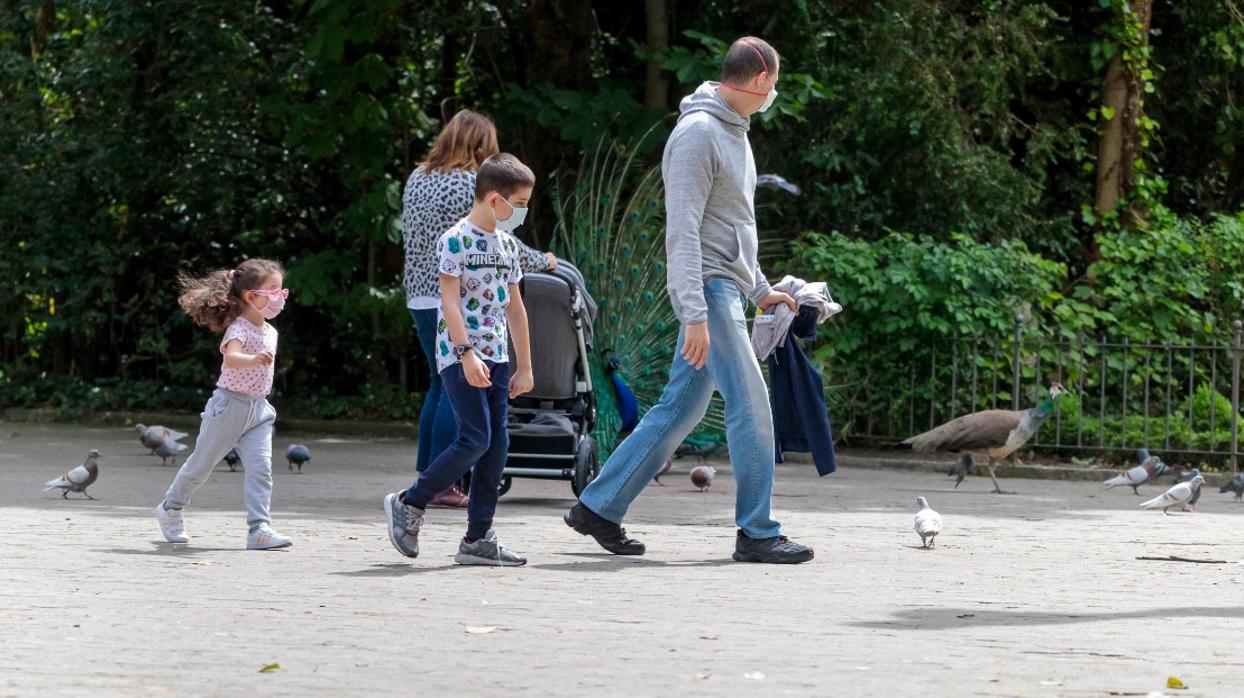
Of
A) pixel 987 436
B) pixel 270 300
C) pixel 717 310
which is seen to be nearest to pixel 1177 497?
pixel 987 436

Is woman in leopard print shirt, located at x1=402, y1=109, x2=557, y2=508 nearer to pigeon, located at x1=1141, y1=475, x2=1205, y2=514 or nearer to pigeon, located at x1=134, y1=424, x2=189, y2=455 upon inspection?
pigeon, located at x1=1141, y1=475, x2=1205, y2=514

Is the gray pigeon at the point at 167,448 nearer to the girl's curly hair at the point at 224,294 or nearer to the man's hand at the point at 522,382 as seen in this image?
the girl's curly hair at the point at 224,294

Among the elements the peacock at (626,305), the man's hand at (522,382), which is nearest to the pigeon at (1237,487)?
the peacock at (626,305)

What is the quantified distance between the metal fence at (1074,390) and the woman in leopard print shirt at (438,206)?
25.0 ft

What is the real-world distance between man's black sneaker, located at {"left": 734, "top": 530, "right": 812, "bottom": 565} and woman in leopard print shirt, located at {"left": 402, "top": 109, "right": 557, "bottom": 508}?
224cm

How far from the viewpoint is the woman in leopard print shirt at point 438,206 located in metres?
9.95

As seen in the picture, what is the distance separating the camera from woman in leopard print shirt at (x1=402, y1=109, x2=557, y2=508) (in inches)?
392

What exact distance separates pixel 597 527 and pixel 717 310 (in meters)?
1.11

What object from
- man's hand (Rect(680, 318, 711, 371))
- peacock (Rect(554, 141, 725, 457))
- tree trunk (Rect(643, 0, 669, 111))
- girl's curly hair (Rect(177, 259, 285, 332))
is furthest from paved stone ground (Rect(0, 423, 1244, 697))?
tree trunk (Rect(643, 0, 669, 111))

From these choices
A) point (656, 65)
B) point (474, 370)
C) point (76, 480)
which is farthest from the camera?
point (656, 65)

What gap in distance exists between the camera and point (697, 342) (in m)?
7.96

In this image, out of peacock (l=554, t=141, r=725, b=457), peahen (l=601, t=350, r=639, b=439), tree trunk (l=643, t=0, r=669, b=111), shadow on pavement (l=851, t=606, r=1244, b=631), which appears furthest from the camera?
tree trunk (l=643, t=0, r=669, b=111)

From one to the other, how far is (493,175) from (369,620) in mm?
2265

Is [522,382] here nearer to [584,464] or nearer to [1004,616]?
[1004,616]
